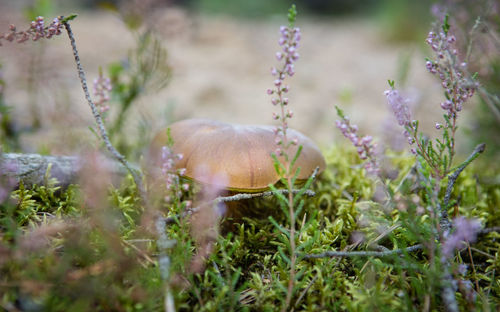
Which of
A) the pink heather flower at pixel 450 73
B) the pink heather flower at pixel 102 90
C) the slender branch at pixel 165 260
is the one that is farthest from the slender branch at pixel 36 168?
the pink heather flower at pixel 450 73

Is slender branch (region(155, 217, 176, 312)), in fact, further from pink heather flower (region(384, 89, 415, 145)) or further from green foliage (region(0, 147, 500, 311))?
pink heather flower (region(384, 89, 415, 145))

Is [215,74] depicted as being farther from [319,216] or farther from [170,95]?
[319,216]

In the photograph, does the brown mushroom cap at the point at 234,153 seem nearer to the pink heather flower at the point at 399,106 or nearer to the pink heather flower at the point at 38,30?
the pink heather flower at the point at 399,106

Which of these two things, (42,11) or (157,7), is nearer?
(42,11)

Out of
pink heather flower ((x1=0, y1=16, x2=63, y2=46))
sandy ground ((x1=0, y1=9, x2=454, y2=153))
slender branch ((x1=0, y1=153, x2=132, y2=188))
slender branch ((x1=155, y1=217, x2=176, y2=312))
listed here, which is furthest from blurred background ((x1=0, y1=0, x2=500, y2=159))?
slender branch ((x1=155, y1=217, x2=176, y2=312))

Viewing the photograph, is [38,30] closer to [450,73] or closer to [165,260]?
[165,260]

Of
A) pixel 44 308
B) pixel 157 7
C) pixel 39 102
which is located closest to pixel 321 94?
pixel 157 7
